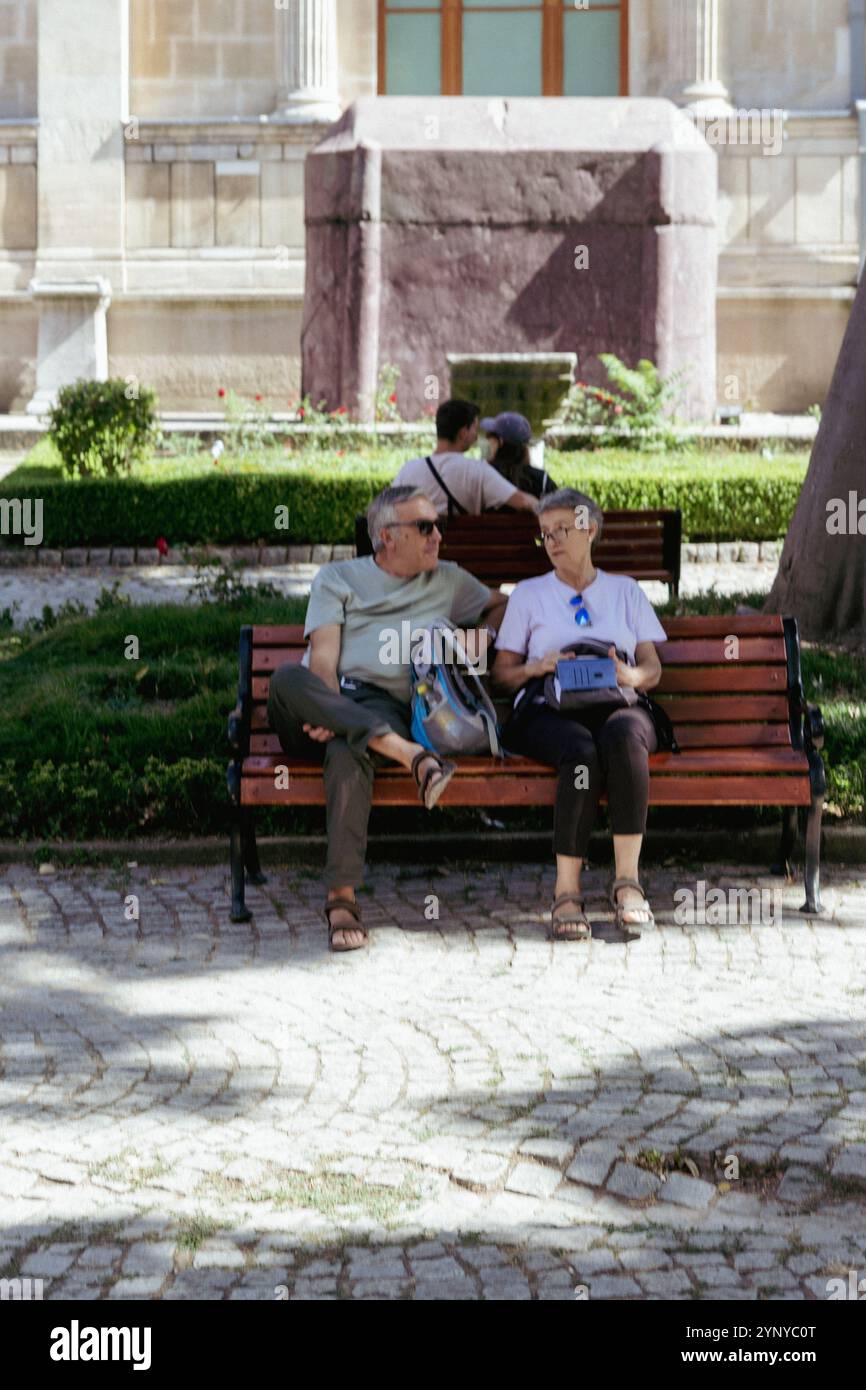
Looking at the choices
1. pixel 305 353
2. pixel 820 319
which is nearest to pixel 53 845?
pixel 305 353

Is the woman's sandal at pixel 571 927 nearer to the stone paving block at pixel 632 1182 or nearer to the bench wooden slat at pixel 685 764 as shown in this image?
the bench wooden slat at pixel 685 764

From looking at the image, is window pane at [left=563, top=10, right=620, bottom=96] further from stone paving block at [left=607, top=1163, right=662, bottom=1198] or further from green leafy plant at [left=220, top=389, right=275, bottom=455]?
stone paving block at [left=607, top=1163, right=662, bottom=1198]

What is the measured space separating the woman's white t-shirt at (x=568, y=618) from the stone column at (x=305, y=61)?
19133 mm

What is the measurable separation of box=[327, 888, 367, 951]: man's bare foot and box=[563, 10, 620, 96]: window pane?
2169 cm

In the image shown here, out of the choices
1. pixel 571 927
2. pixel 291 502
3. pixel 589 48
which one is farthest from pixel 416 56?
pixel 571 927

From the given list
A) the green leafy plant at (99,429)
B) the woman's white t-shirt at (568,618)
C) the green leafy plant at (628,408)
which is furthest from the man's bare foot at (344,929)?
the green leafy plant at (628,408)

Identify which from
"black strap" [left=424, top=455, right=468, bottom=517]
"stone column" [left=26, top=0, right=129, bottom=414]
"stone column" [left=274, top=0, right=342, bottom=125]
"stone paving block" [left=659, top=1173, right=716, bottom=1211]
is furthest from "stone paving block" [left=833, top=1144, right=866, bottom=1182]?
"stone column" [left=274, top=0, right=342, bottom=125]

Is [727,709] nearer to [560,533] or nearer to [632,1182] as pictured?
[560,533]

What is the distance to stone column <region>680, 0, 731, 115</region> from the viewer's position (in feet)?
81.7

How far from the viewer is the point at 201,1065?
503cm

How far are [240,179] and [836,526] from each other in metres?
17.3
